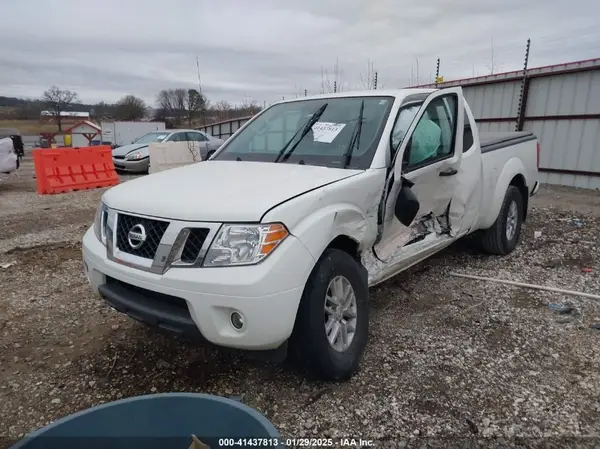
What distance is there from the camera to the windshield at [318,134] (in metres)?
3.09

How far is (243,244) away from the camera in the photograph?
2.24m

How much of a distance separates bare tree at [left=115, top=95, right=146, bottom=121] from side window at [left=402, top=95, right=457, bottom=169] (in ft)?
168

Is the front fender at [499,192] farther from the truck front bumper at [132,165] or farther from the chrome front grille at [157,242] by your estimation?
the truck front bumper at [132,165]

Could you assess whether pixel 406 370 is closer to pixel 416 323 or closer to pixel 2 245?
pixel 416 323

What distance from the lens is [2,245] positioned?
18.8 feet

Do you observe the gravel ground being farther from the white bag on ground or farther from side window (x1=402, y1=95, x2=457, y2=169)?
the white bag on ground

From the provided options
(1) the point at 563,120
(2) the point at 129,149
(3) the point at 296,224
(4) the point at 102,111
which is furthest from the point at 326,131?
(4) the point at 102,111

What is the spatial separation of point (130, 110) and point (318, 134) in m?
52.0

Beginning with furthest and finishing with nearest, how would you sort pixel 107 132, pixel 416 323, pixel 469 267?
pixel 107 132 → pixel 469 267 → pixel 416 323

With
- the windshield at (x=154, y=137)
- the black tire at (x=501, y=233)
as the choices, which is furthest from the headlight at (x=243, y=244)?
the windshield at (x=154, y=137)

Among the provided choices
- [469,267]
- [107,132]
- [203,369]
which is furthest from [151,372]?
[107,132]

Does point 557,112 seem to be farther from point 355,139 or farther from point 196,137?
point 196,137

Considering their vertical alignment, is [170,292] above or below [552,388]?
above

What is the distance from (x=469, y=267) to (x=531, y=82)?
7.74m
